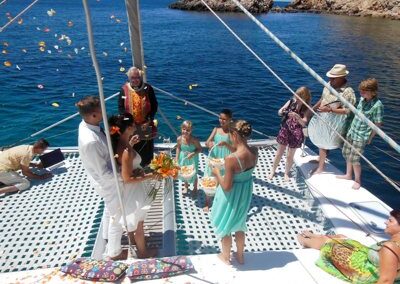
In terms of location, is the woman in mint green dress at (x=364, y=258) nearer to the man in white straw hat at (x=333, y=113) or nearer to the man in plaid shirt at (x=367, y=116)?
the man in plaid shirt at (x=367, y=116)

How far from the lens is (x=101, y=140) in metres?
3.21

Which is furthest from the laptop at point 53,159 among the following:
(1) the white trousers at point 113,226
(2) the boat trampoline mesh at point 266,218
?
(1) the white trousers at point 113,226

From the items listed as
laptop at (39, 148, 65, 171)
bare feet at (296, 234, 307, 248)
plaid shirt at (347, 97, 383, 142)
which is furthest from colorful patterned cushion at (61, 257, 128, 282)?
plaid shirt at (347, 97, 383, 142)

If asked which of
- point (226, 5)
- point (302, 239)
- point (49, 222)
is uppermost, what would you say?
point (226, 5)

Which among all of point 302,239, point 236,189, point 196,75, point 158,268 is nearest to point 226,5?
point 196,75

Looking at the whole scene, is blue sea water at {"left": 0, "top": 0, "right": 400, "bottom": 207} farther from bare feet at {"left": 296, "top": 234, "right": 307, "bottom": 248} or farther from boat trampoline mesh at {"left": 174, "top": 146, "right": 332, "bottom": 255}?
bare feet at {"left": 296, "top": 234, "right": 307, "bottom": 248}

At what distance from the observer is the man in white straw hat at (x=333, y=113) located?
4.86 m

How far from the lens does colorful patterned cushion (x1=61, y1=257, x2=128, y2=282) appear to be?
3145 millimetres

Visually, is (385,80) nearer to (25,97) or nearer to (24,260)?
(25,97)

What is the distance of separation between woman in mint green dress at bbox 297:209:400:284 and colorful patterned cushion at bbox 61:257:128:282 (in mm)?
2027

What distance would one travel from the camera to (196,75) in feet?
66.3

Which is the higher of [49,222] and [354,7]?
[354,7]

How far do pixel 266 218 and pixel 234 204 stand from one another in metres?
1.90

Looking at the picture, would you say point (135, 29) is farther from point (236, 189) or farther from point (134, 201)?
point (236, 189)
